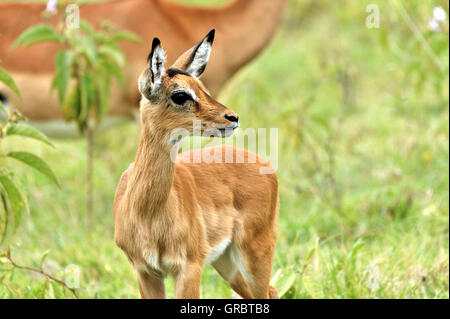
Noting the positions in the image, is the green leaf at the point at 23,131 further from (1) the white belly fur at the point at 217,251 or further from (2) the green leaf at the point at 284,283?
(2) the green leaf at the point at 284,283

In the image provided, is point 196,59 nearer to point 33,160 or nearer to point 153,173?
point 153,173

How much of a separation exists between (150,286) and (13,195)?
2.32ft

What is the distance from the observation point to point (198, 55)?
2.52 m

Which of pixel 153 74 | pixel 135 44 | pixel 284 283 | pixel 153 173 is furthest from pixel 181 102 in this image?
pixel 135 44

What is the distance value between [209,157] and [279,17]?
3179 millimetres

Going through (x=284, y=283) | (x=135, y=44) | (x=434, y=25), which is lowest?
(x=284, y=283)

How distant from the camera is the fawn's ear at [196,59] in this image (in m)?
2.48

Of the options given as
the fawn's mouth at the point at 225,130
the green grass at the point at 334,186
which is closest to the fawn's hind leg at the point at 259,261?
the green grass at the point at 334,186

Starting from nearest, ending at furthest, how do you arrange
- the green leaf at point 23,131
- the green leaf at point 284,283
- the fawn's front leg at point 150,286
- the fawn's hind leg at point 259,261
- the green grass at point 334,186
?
the fawn's front leg at point 150,286 < the fawn's hind leg at point 259,261 < the green leaf at point 23,131 < the green leaf at point 284,283 < the green grass at point 334,186

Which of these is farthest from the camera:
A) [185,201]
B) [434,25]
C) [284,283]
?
[434,25]

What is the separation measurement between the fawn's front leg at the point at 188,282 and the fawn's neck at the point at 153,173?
0.22 meters

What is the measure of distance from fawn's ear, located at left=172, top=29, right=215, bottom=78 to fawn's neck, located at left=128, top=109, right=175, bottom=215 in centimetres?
22

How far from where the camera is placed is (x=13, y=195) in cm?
300

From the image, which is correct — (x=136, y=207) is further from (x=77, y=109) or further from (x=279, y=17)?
(x=279, y=17)
